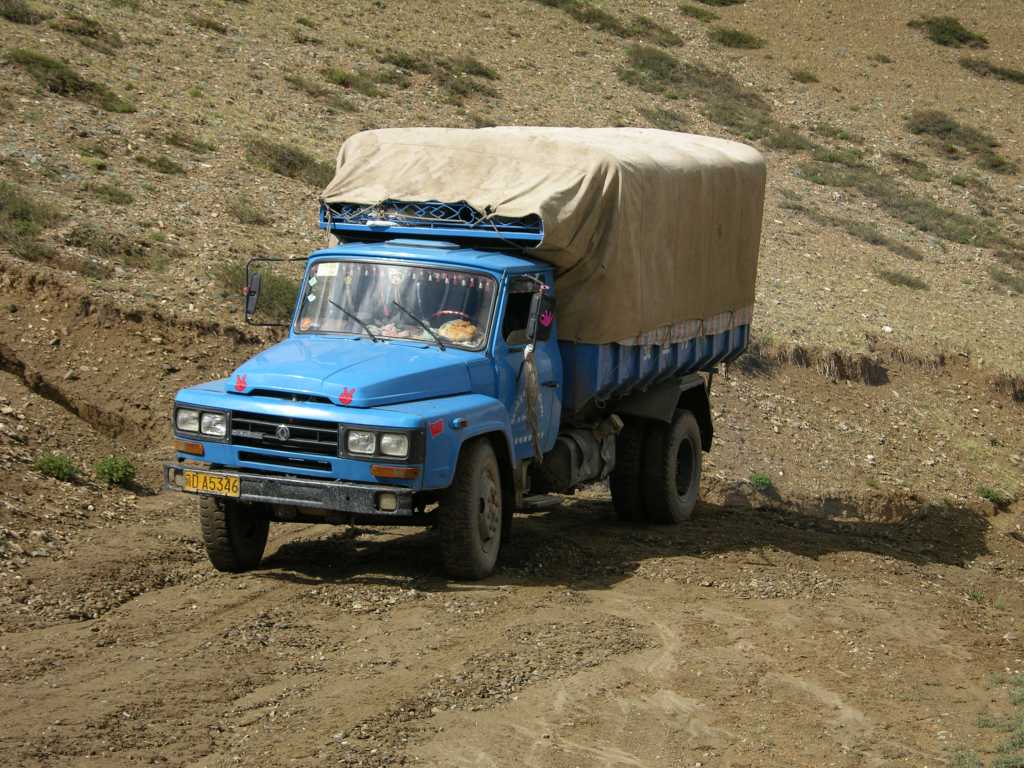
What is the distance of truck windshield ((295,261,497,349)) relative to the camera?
1077 cm

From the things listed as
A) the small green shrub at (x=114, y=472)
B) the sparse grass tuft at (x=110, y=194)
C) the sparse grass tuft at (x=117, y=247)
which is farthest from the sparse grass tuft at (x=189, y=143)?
the small green shrub at (x=114, y=472)

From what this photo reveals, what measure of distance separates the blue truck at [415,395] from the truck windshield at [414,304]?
11 mm

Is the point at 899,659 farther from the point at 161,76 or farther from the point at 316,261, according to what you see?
the point at 161,76

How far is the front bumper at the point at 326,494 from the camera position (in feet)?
31.2

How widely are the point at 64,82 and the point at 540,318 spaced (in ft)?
54.1

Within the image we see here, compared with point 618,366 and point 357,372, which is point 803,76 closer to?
point 618,366

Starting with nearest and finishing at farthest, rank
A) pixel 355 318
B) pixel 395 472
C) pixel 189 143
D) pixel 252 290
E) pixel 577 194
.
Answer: pixel 395 472, pixel 355 318, pixel 252 290, pixel 577 194, pixel 189 143

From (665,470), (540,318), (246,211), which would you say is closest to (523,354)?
(540,318)

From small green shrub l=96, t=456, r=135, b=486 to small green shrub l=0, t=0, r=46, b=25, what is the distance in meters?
17.4

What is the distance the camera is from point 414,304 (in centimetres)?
1083

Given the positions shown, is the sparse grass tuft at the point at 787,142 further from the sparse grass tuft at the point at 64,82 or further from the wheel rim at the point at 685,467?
the wheel rim at the point at 685,467

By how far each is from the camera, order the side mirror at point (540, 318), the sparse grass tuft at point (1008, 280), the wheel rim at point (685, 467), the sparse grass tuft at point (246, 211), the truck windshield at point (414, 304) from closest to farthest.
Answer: the truck windshield at point (414, 304) < the side mirror at point (540, 318) < the wheel rim at point (685, 467) < the sparse grass tuft at point (246, 211) < the sparse grass tuft at point (1008, 280)

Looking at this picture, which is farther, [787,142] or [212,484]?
[787,142]

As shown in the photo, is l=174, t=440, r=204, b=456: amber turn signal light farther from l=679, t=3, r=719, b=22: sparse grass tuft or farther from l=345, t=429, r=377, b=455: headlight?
l=679, t=3, r=719, b=22: sparse grass tuft
